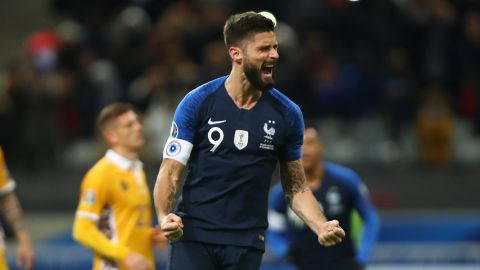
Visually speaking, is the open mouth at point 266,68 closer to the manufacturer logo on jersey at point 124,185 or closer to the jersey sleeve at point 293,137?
the jersey sleeve at point 293,137

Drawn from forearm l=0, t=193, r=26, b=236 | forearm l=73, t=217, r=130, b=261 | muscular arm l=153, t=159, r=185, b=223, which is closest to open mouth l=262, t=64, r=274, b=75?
muscular arm l=153, t=159, r=185, b=223

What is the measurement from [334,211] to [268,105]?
2.23 metres

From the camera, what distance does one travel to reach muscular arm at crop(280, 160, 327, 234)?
19.0 ft

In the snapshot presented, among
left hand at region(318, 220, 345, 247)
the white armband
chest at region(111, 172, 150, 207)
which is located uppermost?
the white armband

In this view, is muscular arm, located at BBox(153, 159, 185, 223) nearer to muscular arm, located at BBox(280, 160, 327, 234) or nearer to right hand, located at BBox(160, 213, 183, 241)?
right hand, located at BBox(160, 213, 183, 241)

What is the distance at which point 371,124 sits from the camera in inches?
548

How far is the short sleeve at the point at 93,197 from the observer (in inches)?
275

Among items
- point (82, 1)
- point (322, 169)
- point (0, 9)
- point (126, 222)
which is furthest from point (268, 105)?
point (0, 9)

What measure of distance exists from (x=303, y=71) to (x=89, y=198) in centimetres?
676

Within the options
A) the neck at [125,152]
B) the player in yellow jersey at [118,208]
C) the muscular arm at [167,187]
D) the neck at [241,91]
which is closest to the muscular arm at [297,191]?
the neck at [241,91]

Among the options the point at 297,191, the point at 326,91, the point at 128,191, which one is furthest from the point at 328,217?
the point at 326,91

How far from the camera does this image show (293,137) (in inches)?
228

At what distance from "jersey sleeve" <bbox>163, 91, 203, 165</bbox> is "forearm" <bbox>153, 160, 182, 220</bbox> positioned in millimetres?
50

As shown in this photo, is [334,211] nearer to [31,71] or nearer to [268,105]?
[268,105]
